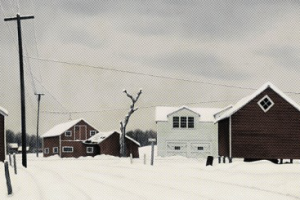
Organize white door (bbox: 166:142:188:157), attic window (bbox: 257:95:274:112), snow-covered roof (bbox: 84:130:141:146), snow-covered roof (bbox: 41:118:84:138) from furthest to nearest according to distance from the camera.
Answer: snow-covered roof (bbox: 41:118:84:138) < snow-covered roof (bbox: 84:130:141:146) < white door (bbox: 166:142:188:157) < attic window (bbox: 257:95:274:112)

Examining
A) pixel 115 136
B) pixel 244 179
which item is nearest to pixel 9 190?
pixel 244 179

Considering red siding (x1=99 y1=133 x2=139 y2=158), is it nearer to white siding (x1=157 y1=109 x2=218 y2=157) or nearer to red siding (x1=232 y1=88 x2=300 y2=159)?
white siding (x1=157 y1=109 x2=218 y2=157)

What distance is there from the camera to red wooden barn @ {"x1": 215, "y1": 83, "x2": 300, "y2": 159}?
3994cm

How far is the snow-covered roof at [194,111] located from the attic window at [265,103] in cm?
2302

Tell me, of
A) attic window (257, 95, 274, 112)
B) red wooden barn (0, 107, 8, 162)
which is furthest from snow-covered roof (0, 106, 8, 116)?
attic window (257, 95, 274, 112)

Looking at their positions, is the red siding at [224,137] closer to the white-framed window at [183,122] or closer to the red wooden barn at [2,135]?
the red wooden barn at [2,135]

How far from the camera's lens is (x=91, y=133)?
245 feet

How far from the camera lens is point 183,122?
63.1 m

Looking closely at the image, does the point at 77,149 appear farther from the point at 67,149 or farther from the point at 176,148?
the point at 176,148

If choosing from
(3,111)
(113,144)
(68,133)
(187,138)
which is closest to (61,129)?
(68,133)

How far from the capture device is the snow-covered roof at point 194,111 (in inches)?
2477

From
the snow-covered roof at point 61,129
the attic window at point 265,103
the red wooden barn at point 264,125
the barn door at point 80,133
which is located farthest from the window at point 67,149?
the attic window at point 265,103

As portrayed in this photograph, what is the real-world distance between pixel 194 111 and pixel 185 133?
283 cm

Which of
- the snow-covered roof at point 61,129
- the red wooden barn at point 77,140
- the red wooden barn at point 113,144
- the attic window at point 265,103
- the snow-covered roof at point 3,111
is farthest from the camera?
the snow-covered roof at point 61,129
